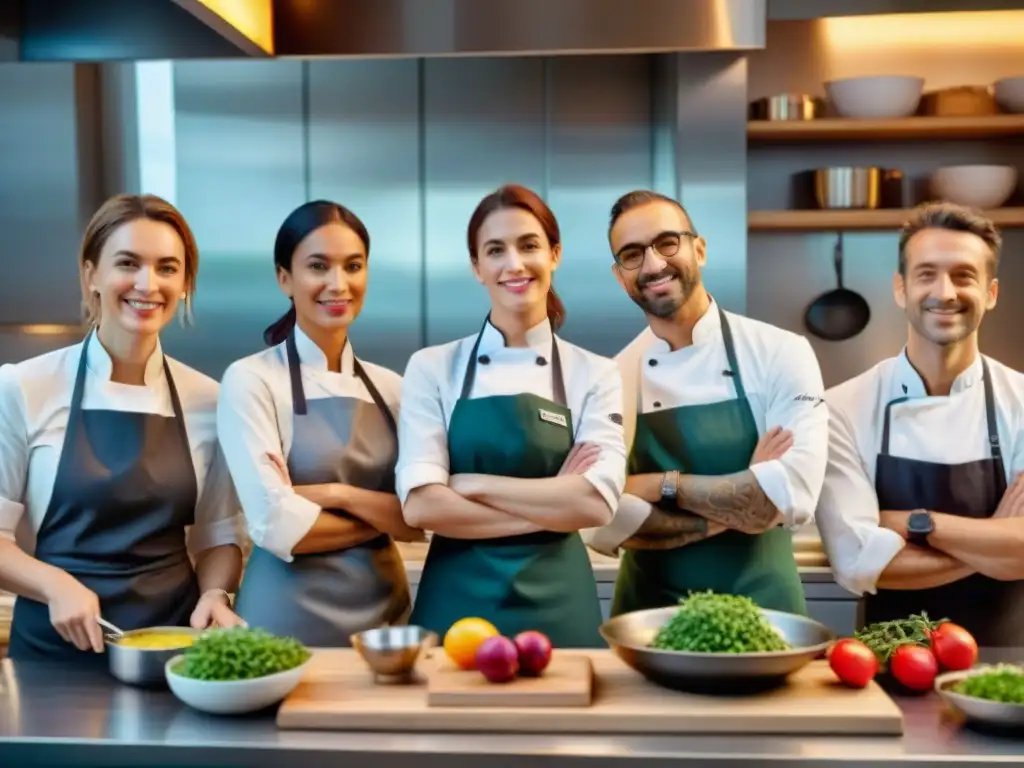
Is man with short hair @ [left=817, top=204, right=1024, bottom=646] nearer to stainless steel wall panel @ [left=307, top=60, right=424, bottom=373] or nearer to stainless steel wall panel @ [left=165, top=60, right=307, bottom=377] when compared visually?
stainless steel wall panel @ [left=307, top=60, right=424, bottom=373]

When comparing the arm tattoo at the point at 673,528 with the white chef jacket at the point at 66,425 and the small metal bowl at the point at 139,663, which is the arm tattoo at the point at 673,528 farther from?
the small metal bowl at the point at 139,663

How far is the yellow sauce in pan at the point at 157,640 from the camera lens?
1954mm

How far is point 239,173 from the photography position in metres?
4.04

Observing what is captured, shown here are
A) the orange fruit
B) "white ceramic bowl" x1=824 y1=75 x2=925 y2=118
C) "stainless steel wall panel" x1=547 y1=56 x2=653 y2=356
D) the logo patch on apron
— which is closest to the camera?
the orange fruit

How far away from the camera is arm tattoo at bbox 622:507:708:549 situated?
2395mm

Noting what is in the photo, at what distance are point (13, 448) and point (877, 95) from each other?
2669 millimetres

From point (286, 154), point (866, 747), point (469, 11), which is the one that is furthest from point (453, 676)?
point (286, 154)

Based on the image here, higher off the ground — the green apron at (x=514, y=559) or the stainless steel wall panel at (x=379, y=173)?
the stainless steel wall panel at (x=379, y=173)

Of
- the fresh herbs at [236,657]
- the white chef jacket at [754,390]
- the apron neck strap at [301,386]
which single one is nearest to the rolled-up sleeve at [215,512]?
the apron neck strap at [301,386]

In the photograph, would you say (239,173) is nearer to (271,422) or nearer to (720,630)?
(271,422)

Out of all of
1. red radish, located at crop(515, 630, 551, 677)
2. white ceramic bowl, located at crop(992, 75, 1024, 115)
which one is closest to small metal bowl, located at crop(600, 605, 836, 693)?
red radish, located at crop(515, 630, 551, 677)

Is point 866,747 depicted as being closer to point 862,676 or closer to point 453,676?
point 862,676

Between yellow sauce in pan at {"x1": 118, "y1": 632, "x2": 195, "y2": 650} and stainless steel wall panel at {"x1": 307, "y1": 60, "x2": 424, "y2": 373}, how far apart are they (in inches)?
85.0

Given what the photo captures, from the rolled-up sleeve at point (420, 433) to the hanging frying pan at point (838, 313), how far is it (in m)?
2.02
